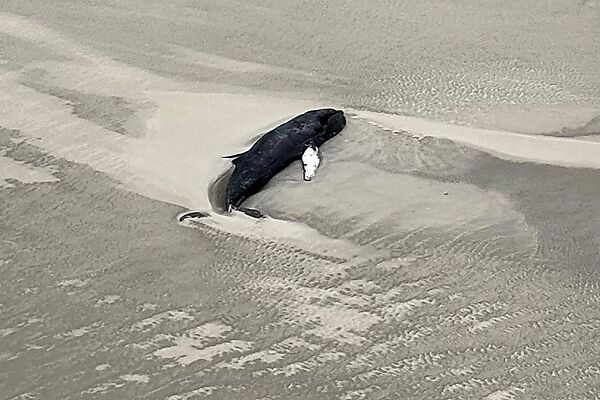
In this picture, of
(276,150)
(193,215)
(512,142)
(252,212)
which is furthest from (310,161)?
(512,142)

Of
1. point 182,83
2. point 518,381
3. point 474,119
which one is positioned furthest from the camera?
point 182,83

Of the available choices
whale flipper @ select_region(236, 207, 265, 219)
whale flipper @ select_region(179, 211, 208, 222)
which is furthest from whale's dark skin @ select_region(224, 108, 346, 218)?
whale flipper @ select_region(179, 211, 208, 222)

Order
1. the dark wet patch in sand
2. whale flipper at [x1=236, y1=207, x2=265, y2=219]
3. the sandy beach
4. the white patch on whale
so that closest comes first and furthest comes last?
the sandy beach → whale flipper at [x1=236, y1=207, x2=265, y2=219] → the white patch on whale → the dark wet patch in sand

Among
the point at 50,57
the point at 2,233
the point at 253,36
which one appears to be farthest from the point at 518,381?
the point at 50,57

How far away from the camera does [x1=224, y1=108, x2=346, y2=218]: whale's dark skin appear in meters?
3.70

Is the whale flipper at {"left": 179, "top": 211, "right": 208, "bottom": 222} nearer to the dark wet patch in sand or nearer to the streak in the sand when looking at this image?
the dark wet patch in sand

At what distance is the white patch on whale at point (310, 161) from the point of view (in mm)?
3832

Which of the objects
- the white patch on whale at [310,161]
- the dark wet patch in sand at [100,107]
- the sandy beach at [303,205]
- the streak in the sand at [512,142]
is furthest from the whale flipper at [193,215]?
the streak in the sand at [512,142]

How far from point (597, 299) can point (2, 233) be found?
2310mm

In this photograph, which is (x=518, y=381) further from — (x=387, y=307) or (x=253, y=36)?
(x=253, y=36)

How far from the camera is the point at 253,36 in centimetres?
503

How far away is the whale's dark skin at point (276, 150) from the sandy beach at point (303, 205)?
6cm

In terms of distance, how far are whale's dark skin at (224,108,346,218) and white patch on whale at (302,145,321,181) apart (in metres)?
0.02

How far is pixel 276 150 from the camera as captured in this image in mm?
3869
